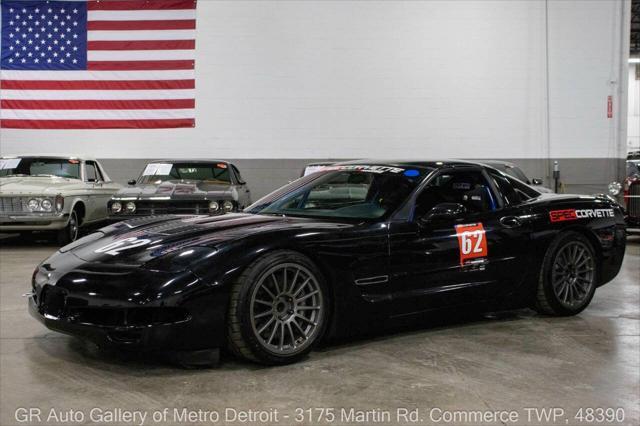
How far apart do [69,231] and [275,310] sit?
23.6 ft

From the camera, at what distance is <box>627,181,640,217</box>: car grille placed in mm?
10367

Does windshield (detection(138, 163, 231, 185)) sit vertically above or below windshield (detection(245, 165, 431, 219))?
above

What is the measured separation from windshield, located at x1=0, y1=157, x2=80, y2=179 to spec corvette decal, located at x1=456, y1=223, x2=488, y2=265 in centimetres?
786

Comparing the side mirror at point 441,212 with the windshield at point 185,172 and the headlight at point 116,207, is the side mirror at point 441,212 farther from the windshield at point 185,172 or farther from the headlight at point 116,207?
the windshield at point 185,172

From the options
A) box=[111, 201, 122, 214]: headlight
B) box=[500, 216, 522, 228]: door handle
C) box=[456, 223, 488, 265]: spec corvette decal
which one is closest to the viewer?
box=[456, 223, 488, 265]: spec corvette decal

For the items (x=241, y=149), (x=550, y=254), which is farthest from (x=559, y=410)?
(x=241, y=149)

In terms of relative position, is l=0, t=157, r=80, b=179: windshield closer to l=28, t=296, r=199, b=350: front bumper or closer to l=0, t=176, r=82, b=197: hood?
l=0, t=176, r=82, b=197: hood

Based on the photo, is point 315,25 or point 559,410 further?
point 315,25

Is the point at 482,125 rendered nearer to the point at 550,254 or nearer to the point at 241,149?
the point at 241,149

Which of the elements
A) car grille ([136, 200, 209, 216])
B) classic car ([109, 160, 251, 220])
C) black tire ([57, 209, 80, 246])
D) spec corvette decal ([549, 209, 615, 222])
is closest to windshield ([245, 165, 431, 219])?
spec corvette decal ([549, 209, 615, 222])

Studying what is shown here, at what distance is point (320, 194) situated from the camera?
4.71m

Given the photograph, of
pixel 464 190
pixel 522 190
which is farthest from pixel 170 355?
pixel 522 190

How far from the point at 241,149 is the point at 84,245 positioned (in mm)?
10146

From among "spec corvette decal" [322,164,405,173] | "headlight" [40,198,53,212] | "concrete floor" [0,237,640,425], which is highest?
"spec corvette decal" [322,164,405,173]
